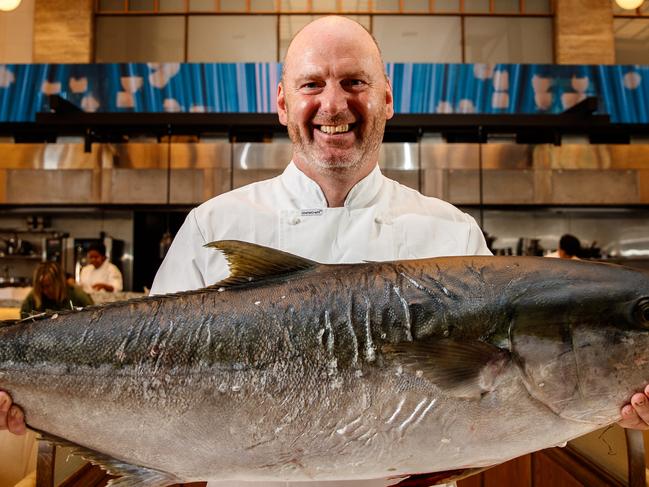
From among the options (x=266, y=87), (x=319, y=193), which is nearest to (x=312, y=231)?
(x=319, y=193)

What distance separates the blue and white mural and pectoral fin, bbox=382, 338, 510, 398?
22.7 ft

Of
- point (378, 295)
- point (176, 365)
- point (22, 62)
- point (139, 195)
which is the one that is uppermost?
point (22, 62)

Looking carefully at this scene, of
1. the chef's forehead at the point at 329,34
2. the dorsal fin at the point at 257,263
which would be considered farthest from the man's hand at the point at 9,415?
the chef's forehead at the point at 329,34

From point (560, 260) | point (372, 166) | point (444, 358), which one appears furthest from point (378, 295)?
point (372, 166)

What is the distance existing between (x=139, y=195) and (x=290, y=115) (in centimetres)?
597

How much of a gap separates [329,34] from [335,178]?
392 mm

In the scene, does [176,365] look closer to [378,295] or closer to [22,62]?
[378,295]

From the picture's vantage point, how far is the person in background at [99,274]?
22.7ft

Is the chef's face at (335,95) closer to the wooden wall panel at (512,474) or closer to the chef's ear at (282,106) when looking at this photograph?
the chef's ear at (282,106)

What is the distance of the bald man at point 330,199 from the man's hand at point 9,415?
508 millimetres

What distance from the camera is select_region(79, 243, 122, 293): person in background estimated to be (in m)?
6.92

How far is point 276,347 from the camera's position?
1124mm

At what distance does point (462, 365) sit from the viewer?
105 centimetres

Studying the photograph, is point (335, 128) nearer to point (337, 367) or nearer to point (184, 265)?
point (184, 265)
